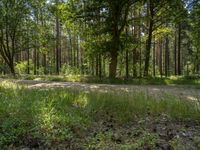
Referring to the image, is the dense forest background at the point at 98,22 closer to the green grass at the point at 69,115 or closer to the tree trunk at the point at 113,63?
the tree trunk at the point at 113,63

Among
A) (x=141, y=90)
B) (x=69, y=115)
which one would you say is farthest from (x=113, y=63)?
(x=69, y=115)

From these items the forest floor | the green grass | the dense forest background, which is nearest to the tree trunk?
the dense forest background

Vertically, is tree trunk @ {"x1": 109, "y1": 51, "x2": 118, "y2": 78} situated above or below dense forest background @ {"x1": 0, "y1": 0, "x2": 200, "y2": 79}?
below

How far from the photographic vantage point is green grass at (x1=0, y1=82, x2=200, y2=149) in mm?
5730

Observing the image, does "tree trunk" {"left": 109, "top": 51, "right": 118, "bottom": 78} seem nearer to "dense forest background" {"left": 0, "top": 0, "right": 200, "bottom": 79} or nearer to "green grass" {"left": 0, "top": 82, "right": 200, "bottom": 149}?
"dense forest background" {"left": 0, "top": 0, "right": 200, "bottom": 79}

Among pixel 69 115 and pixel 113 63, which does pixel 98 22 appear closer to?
pixel 113 63

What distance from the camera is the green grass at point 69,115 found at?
573 centimetres

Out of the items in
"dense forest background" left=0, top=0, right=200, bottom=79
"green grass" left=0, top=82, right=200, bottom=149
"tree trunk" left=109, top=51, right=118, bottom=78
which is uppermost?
"dense forest background" left=0, top=0, right=200, bottom=79

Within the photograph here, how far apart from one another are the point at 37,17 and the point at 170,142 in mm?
27382

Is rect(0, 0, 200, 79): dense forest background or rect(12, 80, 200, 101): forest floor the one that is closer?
rect(12, 80, 200, 101): forest floor

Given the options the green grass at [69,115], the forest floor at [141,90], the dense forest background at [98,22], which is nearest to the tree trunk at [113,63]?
the dense forest background at [98,22]

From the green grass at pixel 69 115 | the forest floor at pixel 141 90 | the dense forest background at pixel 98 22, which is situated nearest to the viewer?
the green grass at pixel 69 115

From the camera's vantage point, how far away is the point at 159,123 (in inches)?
268

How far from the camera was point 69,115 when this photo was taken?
6625 mm
